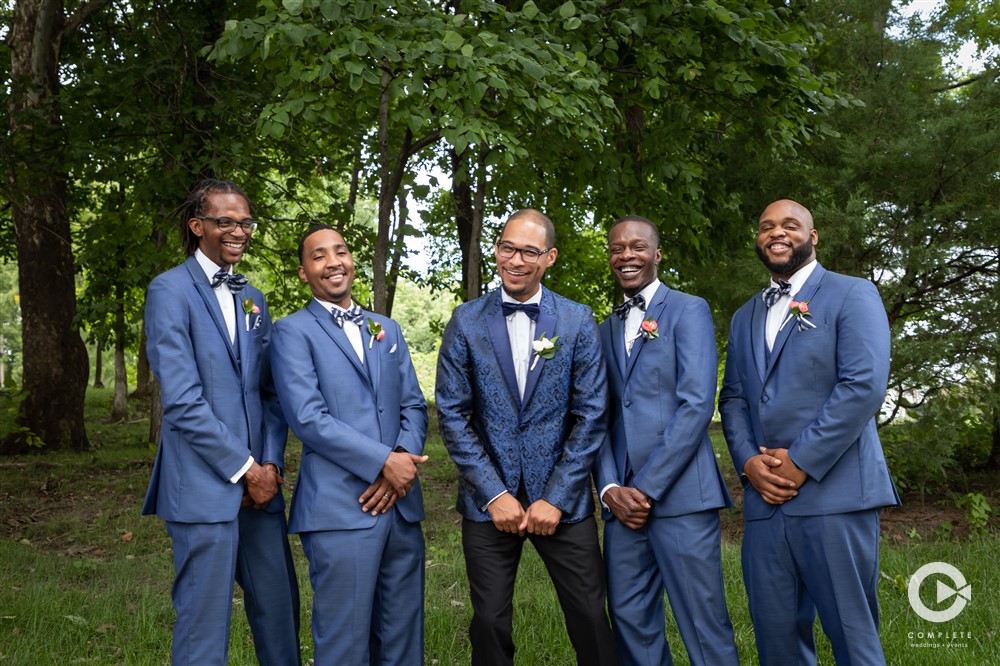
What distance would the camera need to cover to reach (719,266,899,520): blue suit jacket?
350cm

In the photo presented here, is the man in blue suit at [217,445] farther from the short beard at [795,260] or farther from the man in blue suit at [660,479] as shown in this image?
the short beard at [795,260]

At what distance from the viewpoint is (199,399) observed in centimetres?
363

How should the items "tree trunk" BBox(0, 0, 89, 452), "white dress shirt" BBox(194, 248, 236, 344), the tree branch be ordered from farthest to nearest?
"tree trunk" BBox(0, 0, 89, 452), the tree branch, "white dress shirt" BBox(194, 248, 236, 344)

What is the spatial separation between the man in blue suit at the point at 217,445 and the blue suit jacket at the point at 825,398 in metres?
2.18

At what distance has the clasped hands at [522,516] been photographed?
358 cm

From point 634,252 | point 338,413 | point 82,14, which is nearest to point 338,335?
point 338,413

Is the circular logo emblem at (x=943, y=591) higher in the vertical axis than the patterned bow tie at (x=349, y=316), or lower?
lower

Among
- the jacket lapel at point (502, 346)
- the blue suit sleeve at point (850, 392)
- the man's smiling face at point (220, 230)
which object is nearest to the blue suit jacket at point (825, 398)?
the blue suit sleeve at point (850, 392)

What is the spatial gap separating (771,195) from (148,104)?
658 cm

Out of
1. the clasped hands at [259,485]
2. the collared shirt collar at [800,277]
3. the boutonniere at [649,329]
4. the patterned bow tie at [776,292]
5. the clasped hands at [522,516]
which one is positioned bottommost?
the clasped hands at [522,516]

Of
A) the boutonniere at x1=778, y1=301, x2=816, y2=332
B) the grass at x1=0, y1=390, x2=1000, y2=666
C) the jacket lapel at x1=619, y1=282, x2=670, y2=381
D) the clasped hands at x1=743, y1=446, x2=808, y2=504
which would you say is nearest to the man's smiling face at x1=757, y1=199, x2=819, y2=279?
the boutonniere at x1=778, y1=301, x2=816, y2=332

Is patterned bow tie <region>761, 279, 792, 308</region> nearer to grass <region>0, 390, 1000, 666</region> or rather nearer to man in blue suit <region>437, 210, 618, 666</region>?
man in blue suit <region>437, 210, 618, 666</region>

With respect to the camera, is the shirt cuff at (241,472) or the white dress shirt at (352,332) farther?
the white dress shirt at (352,332)

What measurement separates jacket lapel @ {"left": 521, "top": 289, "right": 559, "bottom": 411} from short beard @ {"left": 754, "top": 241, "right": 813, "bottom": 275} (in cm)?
100
